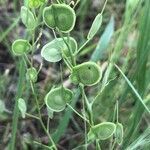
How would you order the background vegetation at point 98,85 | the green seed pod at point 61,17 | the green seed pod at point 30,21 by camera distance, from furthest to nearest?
the background vegetation at point 98,85 < the green seed pod at point 30,21 < the green seed pod at point 61,17

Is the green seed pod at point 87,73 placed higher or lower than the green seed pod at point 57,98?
higher

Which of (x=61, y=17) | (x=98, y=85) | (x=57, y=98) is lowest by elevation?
(x=98, y=85)

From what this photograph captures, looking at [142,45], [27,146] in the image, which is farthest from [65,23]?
[27,146]

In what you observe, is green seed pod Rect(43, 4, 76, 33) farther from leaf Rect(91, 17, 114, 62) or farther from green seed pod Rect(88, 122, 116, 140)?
leaf Rect(91, 17, 114, 62)

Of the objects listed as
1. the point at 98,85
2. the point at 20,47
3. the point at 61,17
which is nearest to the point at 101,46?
the point at 98,85

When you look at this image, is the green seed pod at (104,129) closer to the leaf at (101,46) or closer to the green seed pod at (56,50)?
the green seed pod at (56,50)

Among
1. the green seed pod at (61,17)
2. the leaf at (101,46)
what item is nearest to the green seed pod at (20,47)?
the green seed pod at (61,17)

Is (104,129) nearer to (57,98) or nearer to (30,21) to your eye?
(57,98)
